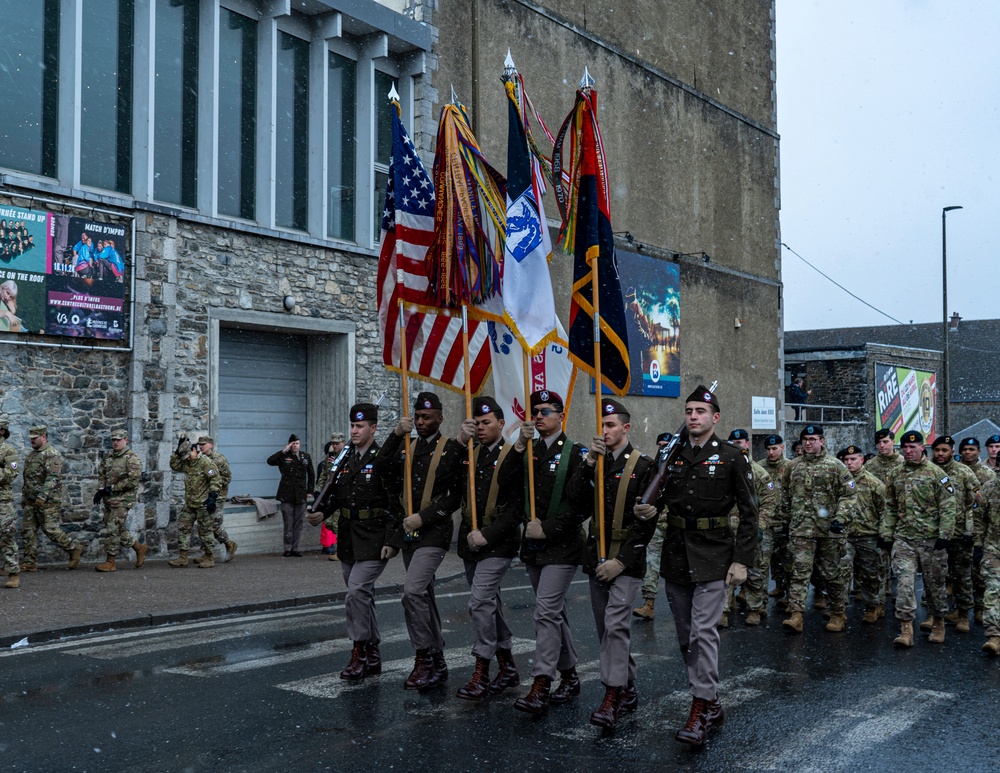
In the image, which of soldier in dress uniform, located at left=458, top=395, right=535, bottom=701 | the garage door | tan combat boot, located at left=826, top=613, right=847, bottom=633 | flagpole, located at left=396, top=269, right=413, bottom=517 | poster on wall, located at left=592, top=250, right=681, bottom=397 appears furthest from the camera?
poster on wall, located at left=592, top=250, right=681, bottom=397

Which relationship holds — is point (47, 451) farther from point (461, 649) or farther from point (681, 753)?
point (681, 753)

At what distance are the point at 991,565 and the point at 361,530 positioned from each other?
592 centimetres

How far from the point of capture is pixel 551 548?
7117mm

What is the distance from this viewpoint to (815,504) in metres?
11.0

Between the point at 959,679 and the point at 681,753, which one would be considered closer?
the point at 681,753

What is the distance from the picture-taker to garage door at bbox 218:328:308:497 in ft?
57.7

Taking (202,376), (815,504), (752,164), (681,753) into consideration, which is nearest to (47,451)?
(202,376)

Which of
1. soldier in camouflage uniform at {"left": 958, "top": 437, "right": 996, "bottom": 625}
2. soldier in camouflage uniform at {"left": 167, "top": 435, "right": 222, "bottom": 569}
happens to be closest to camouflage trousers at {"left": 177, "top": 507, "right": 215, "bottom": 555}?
soldier in camouflage uniform at {"left": 167, "top": 435, "right": 222, "bottom": 569}

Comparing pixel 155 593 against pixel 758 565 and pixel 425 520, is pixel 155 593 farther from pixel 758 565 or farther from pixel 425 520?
pixel 758 565

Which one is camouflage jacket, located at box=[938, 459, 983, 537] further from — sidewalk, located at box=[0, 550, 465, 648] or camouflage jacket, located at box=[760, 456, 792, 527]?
sidewalk, located at box=[0, 550, 465, 648]

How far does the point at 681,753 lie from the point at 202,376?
472 inches

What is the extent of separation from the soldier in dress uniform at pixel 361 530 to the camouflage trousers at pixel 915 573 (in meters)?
5.06

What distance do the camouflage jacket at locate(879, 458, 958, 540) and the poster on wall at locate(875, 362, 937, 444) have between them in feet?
86.0

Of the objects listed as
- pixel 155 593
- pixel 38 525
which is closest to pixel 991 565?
pixel 155 593
